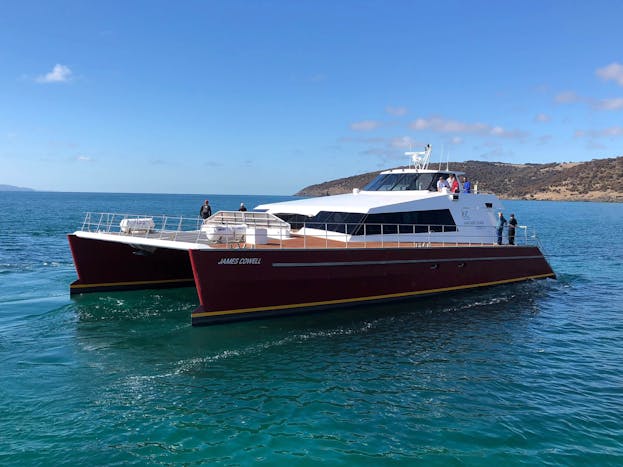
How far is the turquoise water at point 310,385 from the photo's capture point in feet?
22.3

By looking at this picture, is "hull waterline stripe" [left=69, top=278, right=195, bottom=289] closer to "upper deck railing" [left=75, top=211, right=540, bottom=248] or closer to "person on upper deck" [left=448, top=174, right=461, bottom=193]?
"upper deck railing" [left=75, top=211, right=540, bottom=248]

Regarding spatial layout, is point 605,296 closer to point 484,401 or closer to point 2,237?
point 484,401

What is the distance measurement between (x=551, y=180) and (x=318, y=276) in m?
162

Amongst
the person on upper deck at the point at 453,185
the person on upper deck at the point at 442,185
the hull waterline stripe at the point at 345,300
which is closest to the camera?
the hull waterline stripe at the point at 345,300

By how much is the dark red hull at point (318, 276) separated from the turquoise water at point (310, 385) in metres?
0.49

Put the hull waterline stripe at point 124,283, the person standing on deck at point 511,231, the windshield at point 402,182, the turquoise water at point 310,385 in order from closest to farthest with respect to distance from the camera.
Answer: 1. the turquoise water at point 310,385
2. the hull waterline stripe at point 124,283
3. the windshield at point 402,182
4. the person standing on deck at point 511,231

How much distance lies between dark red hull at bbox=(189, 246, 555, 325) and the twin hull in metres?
0.03

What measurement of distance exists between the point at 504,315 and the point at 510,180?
164570mm

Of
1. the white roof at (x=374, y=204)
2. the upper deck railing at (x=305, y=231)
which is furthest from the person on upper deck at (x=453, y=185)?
the upper deck railing at (x=305, y=231)

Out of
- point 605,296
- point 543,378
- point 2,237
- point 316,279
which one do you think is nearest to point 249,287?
point 316,279

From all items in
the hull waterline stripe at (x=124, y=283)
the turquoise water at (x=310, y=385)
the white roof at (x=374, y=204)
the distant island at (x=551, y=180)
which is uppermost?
the distant island at (x=551, y=180)

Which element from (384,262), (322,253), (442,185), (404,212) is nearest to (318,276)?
(322,253)

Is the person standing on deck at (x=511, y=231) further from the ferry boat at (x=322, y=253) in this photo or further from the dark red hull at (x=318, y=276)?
the dark red hull at (x=318, y=276)

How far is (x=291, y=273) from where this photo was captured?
1288 cm
